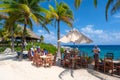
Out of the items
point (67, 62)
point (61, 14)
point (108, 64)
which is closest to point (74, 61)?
point (67, 62)

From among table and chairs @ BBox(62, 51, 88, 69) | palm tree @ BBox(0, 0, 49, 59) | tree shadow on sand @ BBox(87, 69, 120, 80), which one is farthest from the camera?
palm tree @ BBox(0, 0, 49, 59)

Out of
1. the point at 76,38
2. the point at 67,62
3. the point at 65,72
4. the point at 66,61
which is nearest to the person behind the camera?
the point at 65,72

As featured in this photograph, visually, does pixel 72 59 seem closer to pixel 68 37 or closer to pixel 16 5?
pixel 68 37

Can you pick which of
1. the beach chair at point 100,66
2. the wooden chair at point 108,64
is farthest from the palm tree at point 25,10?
the wooden chair at point 108,64

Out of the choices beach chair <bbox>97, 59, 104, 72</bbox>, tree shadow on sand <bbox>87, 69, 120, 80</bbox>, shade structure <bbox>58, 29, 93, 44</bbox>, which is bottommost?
tree shadow on sand <bbox>87, 69, 120, 80</bbox>

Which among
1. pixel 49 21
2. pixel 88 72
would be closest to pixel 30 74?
pixel 88 72

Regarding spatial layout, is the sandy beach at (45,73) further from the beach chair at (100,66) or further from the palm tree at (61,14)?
the palm tree at (61,14)

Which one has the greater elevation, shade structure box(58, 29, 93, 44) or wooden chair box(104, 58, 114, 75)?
shade structure box(58, 29, 93, 44)

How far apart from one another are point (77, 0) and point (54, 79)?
5.13 metres

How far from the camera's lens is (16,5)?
20391 mm

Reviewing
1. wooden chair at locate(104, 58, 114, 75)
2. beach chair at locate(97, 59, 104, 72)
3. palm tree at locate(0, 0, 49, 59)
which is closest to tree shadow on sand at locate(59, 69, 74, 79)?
beach chair at locate(97, 59, 104, 72)

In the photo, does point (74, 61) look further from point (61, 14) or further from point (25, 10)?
point (61, 14)

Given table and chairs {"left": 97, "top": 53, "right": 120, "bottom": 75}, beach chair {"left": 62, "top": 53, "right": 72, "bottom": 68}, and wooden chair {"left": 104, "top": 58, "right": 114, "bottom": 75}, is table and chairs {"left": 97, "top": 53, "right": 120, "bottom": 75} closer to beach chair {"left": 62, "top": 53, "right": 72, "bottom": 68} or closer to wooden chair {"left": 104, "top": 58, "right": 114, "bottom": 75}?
wooden chair {"left": 104, "top": 58, "right": 114, "bottom": 75}

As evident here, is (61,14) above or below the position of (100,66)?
above
